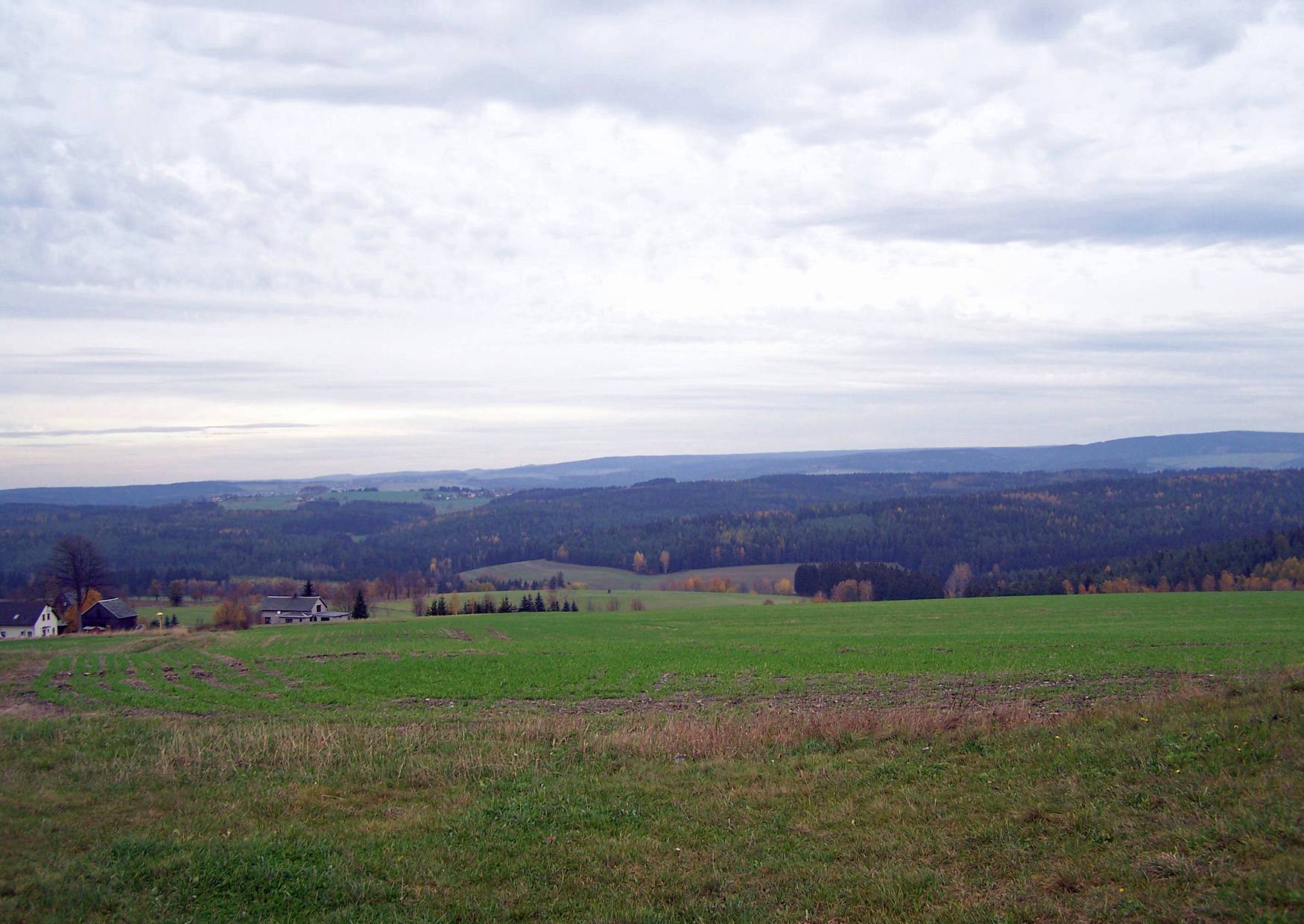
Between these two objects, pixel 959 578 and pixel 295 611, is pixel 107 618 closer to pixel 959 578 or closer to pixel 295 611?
pixel 295 611

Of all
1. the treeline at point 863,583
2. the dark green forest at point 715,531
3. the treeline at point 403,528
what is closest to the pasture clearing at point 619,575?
the dark green forest at point 715,531

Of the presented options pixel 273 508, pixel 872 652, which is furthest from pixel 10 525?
pixel 872 652

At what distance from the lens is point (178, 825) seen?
8539mm

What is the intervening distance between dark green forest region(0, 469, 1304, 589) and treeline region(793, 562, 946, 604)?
58.5 feet

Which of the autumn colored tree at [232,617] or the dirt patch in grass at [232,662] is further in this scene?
the autumn colored tree at [232,617]

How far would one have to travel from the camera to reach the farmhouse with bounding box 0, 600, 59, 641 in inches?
2192

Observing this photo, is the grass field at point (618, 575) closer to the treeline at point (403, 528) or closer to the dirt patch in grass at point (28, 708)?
the treeline at point (403, 528)

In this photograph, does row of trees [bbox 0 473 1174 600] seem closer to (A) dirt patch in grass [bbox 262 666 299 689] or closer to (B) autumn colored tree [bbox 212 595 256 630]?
(B) autumn colored tree [bbox 212 595 256 630]

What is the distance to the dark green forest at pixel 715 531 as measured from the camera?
104 metres

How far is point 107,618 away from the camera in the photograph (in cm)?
6262

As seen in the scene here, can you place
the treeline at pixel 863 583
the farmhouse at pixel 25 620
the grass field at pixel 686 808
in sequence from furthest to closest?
the treeline at pixel 863 583 < the farmhouse at pixel 25 620 < the grass field at pixel 686 808

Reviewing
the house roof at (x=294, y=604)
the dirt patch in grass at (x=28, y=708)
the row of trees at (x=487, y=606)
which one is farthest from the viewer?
the house roof at (x=294, y=604)

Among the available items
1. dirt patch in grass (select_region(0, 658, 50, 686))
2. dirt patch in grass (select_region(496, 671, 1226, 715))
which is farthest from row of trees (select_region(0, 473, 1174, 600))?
dirt patch in grass (select_region(496, 671, 1226, 715))

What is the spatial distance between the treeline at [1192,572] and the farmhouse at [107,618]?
6794 centimetres
